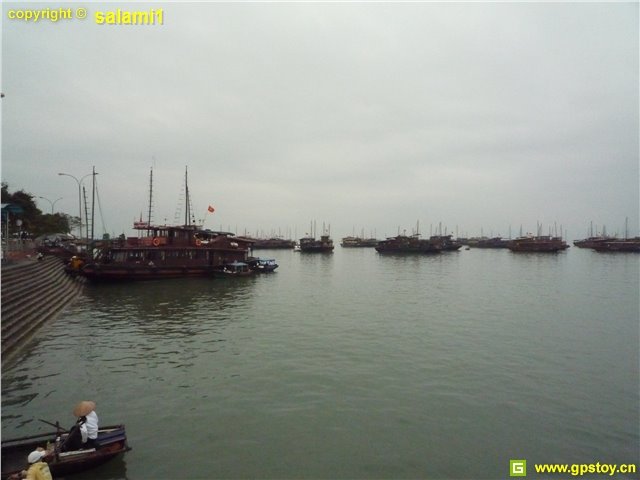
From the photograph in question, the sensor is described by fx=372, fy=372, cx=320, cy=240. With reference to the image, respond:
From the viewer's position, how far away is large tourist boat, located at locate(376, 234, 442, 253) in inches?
3989

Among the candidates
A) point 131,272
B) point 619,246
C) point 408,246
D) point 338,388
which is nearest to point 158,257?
point 131,272

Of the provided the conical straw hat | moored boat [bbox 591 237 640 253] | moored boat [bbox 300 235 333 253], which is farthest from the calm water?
moored boat [bbox 591 237 640 253]

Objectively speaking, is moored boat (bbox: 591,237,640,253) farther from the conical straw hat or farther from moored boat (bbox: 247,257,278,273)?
the conical straw hat

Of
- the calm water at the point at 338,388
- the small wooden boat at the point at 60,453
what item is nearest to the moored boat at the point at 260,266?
the calm water at the point at 338,388

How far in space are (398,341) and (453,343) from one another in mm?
2601

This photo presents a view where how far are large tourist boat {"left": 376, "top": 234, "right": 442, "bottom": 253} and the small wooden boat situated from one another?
98401 millimetres

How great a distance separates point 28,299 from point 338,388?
1972cm

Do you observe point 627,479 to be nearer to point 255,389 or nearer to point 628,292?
point 255,389

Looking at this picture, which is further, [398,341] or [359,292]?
[359,292]

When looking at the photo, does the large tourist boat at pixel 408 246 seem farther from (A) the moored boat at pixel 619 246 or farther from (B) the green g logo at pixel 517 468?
(B) the green g logo at pixel 517 468

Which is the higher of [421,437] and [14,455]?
[14,455]

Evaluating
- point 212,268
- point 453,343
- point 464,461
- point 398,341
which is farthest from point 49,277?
point 464,461

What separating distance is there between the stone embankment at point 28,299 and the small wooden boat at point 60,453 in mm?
8441

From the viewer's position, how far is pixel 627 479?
27.7 feet
